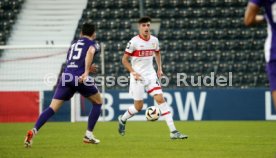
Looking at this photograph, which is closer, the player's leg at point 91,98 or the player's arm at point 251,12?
the player's arm at point 251,12

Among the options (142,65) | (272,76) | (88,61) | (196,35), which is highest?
(272,76)

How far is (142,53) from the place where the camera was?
1269cm

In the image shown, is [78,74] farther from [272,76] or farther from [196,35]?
[196,35]

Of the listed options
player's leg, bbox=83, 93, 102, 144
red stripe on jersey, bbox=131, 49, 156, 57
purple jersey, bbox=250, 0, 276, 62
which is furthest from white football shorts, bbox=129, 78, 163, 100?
purple jersey, bbox=250, 0, 276, 62

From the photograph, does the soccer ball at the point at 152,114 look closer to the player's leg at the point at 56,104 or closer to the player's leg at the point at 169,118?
the player's leg at the point at 169,118

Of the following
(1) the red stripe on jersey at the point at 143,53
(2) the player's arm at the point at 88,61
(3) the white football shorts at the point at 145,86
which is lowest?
(3) the white football shorts at the point at 145,86

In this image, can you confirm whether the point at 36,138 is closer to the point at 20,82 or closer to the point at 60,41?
the point at 20,82

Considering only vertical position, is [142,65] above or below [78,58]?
below

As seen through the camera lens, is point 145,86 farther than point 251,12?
Yes

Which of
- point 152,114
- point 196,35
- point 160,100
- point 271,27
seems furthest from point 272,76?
point 196,35

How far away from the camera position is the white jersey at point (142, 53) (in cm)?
1265

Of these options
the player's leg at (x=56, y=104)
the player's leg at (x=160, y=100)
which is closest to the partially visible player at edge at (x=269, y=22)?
the player's leg at (x=56, y=104)

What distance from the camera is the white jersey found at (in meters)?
12.6

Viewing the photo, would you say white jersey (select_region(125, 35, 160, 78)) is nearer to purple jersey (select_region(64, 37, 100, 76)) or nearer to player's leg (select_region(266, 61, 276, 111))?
purple jersey (select_region(64, 37, 100, 76))
